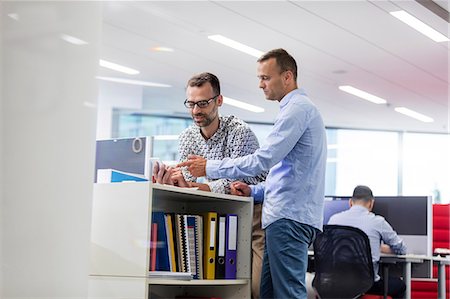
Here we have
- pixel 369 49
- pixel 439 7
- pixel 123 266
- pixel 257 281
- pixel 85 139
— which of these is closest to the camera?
pixel 85 139

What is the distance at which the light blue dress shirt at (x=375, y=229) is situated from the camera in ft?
16.5

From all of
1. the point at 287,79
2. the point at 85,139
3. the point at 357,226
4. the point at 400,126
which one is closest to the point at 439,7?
the point at 357,226

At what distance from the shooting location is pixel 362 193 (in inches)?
207

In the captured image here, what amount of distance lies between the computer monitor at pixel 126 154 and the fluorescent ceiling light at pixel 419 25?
378cm

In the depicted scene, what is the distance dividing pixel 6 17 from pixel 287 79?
126 cm

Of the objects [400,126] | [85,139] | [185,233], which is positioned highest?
[400,126]

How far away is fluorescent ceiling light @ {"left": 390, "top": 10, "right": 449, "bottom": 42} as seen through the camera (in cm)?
661

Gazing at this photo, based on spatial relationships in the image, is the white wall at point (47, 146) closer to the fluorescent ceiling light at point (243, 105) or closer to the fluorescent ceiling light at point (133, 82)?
the fluorescent ceiling light at point (133, 82)

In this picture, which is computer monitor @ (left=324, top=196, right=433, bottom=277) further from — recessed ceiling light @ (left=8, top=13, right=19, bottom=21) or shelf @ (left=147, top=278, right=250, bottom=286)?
recessed ceiling light @ (left=8, top=13, right=19, bottom=21)

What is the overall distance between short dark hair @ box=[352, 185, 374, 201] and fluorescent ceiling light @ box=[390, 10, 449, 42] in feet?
6.84

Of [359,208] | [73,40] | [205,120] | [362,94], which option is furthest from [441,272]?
[362,94]

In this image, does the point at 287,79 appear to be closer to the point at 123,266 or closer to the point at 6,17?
the point at 123,266

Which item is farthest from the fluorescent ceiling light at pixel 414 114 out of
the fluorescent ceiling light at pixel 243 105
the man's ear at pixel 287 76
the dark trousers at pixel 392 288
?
the man's ear at pixel 287 76

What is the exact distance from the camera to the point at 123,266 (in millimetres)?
2602
